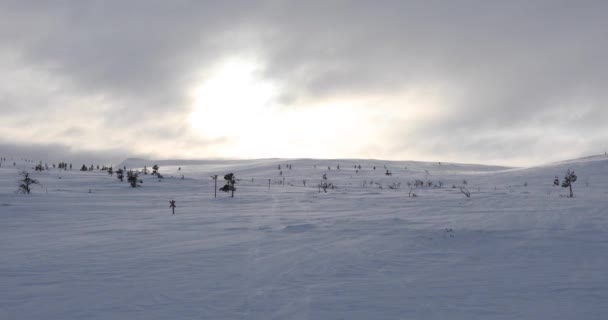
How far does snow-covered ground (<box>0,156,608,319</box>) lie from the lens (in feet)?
16.6

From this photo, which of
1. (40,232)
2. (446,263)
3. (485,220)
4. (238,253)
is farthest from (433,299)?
(40,232)

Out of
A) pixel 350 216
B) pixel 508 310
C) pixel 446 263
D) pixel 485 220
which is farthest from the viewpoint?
pixel 350 216

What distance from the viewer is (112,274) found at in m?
6.45

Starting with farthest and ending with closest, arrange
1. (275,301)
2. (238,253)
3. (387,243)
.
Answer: (387,243) → (238,253) → (275,301)

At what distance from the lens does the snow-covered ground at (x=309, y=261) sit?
16.6 feet

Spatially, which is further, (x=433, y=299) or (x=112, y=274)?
(x=112, y=274)

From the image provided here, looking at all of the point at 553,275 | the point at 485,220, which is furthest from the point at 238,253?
the point at 485,220

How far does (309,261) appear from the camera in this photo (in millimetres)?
7184

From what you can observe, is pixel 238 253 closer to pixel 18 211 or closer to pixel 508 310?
pixel 508 310

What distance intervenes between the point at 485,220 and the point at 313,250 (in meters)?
5.25

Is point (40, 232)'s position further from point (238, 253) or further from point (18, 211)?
point (238, 253)

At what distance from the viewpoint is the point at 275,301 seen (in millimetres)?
5234

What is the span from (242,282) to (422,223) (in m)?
5.99

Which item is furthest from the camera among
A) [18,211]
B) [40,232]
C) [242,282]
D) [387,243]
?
[18,211]
